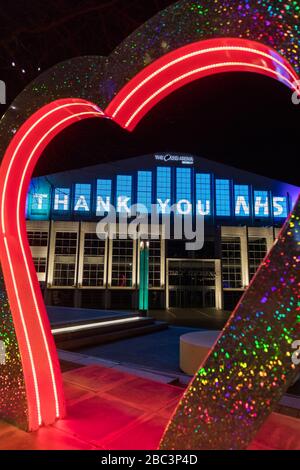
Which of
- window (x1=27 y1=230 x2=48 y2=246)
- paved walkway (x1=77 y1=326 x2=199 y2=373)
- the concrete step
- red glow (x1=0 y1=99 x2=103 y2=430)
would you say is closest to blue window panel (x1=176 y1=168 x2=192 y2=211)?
window (x1=27 y1=230 x2=48 y2=246)

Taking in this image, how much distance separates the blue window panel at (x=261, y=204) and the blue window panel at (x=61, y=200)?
13.1 metres

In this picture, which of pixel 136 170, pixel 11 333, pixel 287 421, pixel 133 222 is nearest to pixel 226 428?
pixel 287 421

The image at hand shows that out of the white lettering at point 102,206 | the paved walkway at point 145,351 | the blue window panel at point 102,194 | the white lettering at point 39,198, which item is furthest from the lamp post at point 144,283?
the white lettering at point 39,198

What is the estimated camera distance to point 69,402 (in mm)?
2930

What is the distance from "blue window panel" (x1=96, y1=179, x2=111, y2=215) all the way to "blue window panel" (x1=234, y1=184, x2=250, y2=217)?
899 centimetres

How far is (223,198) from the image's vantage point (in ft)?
68.0

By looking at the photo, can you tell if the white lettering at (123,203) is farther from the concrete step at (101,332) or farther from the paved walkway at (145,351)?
the paved walkway at (145,351)

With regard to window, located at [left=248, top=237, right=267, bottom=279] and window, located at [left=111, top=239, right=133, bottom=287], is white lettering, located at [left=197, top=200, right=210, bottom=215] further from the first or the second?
window, located at [left=111, top=239, right=133, bottom=287]

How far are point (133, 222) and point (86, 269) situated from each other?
14.0 ft

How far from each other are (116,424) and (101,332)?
17.7 feet

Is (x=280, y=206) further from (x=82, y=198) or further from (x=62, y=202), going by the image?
(x=62, y=202)

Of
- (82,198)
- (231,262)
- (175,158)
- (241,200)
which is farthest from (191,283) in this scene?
(82,198)

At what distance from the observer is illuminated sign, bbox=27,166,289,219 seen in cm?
1969

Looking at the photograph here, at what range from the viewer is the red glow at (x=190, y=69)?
1783mm
